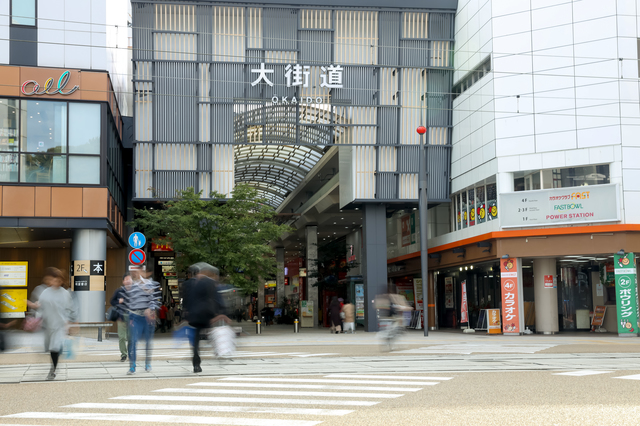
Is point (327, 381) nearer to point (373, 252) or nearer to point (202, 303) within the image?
point (202, 303)

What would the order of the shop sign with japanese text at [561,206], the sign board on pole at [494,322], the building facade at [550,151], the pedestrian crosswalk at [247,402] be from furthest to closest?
1. the sign board on pole at [494,322]
2. the building facade at [550,151]
3. the shop sign with japanese text at [561,206]
4. the pedestrian crosswalk at [247,402]

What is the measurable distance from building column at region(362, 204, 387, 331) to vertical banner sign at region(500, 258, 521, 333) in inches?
258

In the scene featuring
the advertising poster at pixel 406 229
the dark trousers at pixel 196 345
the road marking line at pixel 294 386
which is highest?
the advertising poster at pixel 406 229

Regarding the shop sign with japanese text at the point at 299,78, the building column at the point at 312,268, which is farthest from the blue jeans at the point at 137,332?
the building column at the point at 312,268

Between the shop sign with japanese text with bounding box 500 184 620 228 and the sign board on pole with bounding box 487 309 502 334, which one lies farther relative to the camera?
the sign board on pole with bounding box 487 309 502 334

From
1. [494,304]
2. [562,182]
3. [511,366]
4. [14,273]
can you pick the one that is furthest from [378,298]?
[14,273]

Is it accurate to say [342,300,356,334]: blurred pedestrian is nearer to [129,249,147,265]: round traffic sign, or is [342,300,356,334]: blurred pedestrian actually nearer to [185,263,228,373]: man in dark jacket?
[129,249,147,265]: round traffic sign

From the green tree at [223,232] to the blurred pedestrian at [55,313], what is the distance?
17.4 m

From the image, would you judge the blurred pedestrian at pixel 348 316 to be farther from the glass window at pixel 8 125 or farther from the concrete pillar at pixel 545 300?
the glass window at pixel 8 125

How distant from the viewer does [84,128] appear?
2586 centimetres

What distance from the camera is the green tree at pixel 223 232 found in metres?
29.4

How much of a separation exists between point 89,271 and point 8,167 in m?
4.88

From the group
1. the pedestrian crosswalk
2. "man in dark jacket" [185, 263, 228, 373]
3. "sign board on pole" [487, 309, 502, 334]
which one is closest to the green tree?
"sign board on pole" [487, 309, 502, 334]

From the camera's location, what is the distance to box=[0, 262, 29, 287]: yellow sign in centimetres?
3221
